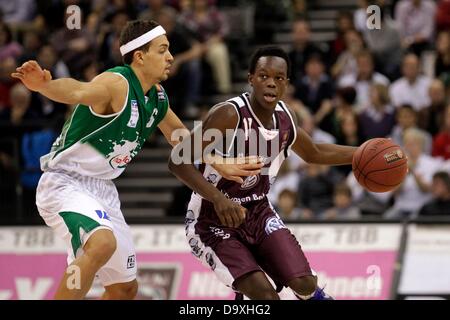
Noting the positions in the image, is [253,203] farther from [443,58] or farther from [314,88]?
[443,58]

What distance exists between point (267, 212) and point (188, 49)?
588 centimetres

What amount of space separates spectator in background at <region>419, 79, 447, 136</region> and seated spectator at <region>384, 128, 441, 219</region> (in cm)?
49

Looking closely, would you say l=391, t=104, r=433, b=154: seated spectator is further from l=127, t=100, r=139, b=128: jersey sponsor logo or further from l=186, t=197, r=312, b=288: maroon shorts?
l=127, t=100, r=139, b=128: jersey sponsor logo

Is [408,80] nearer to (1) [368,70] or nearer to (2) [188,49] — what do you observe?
(1) [368,70]

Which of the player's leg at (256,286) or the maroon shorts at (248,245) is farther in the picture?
the maroon shorts at (248,245)

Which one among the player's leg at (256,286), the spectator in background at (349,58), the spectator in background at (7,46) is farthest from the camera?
the spectator in background at (7,46)

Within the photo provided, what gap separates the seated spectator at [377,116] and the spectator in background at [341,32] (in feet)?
4.09

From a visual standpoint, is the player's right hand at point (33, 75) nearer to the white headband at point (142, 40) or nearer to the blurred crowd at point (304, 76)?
the white headband at point (142, 40)

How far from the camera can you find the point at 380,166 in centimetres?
707

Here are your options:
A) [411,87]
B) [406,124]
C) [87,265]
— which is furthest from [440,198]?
[87,265]

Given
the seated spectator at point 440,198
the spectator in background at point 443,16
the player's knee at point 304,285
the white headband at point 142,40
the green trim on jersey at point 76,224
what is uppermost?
the white headband at point 142,40

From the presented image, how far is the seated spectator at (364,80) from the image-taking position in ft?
39.9

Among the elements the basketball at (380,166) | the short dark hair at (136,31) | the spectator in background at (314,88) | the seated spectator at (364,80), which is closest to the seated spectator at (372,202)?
the seated spectator at (364,80)

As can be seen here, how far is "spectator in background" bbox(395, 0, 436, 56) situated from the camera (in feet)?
42.0
